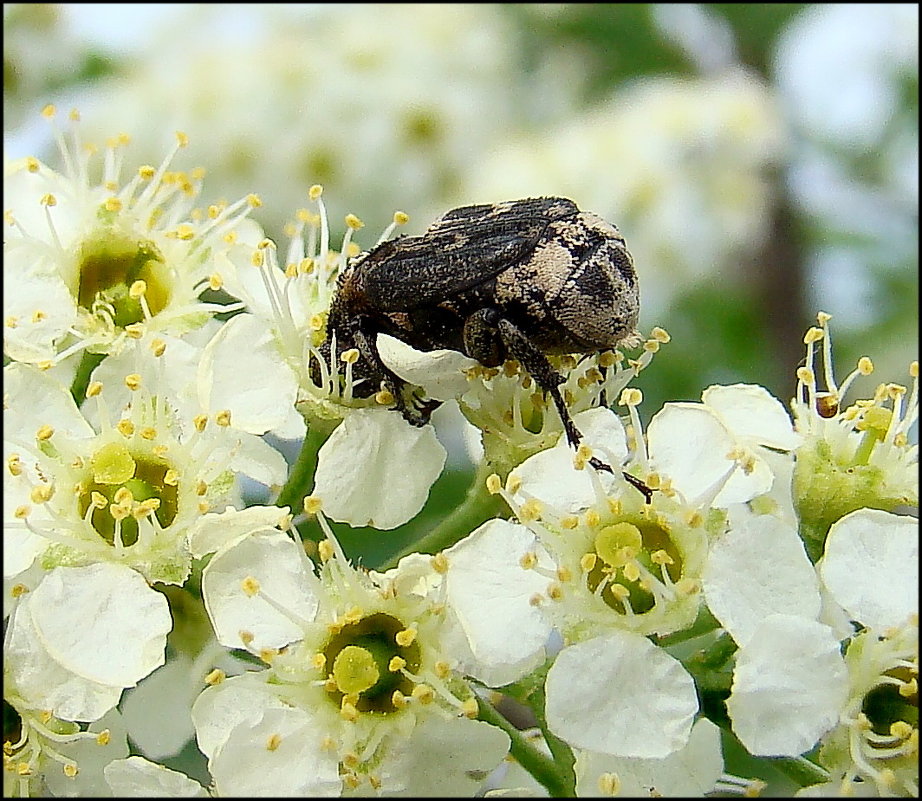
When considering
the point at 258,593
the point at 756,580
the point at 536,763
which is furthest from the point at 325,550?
the point at 756,580

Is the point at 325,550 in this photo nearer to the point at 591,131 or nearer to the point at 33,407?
the point at 33,407

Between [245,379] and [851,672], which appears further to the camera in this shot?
[245,379]

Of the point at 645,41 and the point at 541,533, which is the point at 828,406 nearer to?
the point at 541,533

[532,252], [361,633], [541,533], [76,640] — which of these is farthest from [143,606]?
[532,252]

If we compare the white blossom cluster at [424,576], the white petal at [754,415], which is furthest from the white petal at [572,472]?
the white petal at [754,415]

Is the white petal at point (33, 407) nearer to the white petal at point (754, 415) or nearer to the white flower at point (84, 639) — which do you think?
the white flower at point (84, 639)

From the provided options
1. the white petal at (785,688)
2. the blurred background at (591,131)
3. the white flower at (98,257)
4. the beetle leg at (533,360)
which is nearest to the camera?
the white petal at (785,688)
